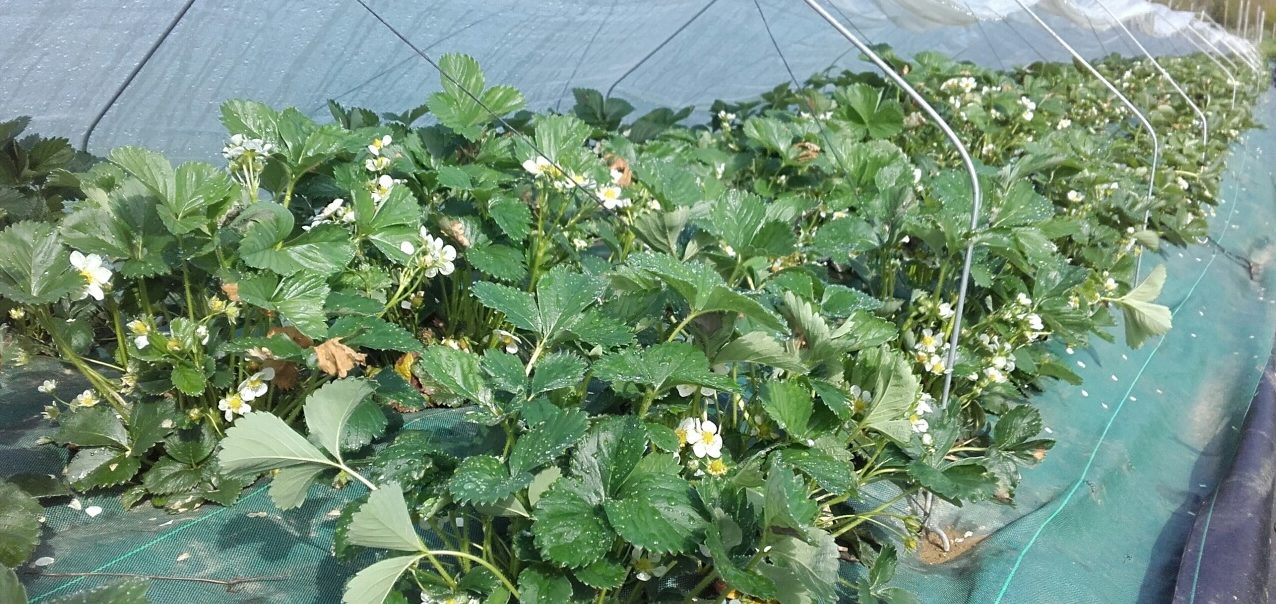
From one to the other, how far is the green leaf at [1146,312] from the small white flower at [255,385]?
1.62 m

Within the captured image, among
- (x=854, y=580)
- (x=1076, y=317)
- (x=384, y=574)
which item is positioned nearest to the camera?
(x=384, y=574)

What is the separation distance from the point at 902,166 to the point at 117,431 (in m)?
1.57

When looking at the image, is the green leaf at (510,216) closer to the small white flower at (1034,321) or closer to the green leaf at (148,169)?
the green leaf at (148,169)

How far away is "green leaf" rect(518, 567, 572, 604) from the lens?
2.81 feet

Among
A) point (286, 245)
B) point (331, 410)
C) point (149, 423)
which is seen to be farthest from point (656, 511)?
point (149, 423)

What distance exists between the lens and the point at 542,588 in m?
0.87

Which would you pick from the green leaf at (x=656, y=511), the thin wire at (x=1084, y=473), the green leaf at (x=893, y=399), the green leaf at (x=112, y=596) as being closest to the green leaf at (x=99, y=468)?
the green leaf at (x=112, y=596)

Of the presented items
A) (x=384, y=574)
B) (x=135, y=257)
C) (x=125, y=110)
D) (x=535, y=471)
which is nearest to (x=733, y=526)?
(x=535, y=471)

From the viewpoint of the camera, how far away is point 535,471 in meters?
0.94

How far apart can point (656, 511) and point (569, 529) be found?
9 cm

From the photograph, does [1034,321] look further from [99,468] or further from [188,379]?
[99,468]

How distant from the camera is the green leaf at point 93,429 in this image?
1.14 metres

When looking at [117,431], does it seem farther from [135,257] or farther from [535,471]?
[535,471]

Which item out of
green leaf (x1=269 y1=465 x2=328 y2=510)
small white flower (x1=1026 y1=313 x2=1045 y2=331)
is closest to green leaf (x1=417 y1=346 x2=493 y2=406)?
green leaf (x1=269 y1=465 x2=328 y2=510)
